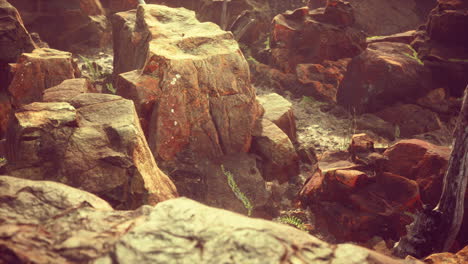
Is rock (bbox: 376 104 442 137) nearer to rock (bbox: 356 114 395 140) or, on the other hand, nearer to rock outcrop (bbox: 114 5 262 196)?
rock (bbox: 356 114 395 140)

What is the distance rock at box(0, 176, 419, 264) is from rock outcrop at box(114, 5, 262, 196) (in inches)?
120

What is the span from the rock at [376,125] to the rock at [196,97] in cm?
360

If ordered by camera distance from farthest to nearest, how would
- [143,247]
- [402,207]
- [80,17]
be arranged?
[80,17], [402,207], [143,247]

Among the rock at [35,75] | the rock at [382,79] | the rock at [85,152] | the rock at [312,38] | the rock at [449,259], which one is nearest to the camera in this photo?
the rock at [449,259]

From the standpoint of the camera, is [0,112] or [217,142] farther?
[0,112]

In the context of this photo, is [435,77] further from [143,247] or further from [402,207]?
[143,247]

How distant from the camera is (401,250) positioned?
4.87 metres

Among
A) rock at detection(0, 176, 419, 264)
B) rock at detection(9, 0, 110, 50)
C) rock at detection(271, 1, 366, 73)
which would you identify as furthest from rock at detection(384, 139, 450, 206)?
rock at detection(9, 0, 110, 50)

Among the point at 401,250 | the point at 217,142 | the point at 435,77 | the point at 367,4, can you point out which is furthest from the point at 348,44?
the point at 401,250

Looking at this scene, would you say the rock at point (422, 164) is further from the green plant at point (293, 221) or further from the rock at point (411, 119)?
the rock at point (411, 119)

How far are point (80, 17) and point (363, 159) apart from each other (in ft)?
33.2

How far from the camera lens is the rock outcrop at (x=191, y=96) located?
19.4 ft

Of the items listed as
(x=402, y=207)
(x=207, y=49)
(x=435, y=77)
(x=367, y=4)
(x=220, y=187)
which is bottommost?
(x=220, y=187)

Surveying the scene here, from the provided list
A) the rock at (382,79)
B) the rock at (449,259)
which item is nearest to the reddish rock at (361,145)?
the rock at (449,259)
